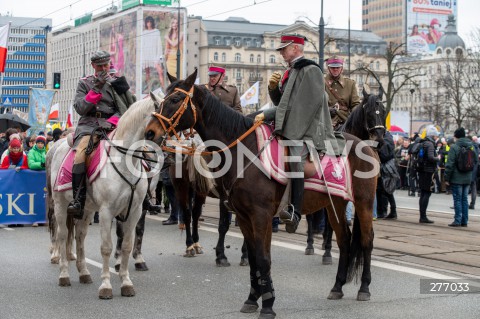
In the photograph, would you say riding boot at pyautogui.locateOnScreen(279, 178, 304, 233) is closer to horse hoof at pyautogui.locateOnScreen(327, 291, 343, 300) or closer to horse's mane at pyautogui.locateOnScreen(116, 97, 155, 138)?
horse hoof at pyautogui.locateOnScreen(327, 291, 343, 300)

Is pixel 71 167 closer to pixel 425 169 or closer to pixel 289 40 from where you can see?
pixel 289 40

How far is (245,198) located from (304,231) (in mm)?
7513

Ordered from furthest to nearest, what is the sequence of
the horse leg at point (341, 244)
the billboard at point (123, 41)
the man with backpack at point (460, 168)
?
1. the billboard at point (123, 41)
2. the man with backpack at point (460, 168)
3. the horse leg at point (341, 244)

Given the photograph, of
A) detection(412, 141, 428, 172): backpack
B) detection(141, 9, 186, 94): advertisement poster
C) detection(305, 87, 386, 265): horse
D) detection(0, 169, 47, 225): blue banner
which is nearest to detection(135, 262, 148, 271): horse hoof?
detection(305, 87, 386, 265): horse

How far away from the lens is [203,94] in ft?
24.9

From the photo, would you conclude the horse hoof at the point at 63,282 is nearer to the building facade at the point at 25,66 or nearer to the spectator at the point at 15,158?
the spectator at the point at 15,158

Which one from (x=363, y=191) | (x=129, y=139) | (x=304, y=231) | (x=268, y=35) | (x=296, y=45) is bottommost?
(x=304, y=231)

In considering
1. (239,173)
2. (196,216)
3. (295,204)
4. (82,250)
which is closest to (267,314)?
(295,204)

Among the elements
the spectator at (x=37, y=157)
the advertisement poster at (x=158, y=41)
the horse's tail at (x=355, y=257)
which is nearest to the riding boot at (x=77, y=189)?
the horse's tail at (x=355, y=257)

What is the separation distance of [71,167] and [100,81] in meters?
1.08

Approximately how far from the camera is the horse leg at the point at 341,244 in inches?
332

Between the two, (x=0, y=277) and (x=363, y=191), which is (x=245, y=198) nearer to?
(x=363, y=191)

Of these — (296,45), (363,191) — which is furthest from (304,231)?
(296,45)

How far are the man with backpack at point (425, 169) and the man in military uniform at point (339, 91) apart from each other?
6138 mm
